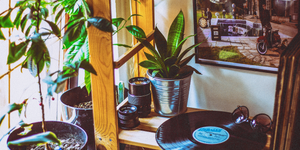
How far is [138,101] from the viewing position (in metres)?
1.21

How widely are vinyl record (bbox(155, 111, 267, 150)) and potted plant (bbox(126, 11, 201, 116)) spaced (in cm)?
9

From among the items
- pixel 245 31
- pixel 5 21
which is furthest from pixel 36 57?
pixel 245 31

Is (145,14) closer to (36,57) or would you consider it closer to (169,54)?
(169,54)

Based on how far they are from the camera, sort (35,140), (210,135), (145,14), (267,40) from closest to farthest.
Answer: (35,140) < (210,135) < (267,40) < (145,14)

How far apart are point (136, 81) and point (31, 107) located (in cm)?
50

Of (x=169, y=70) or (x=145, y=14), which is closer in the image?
(x=169, y=70)

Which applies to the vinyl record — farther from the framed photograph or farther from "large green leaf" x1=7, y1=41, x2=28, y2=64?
"large green leaf" x1=7, y1=41, x2=28, y2=64

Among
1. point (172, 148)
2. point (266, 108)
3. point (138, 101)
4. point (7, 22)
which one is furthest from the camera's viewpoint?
point (266, 108)

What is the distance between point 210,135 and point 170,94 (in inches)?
10.4

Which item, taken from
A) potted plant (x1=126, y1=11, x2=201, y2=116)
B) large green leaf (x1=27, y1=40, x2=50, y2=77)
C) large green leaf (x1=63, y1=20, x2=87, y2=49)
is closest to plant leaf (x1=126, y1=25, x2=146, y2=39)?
potted plant (x1=126, y1=11, x2=201, y2=116)

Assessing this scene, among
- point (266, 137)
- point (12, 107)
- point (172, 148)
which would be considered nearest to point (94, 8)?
point (12, 107)

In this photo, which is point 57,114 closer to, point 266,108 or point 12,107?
point 12,107

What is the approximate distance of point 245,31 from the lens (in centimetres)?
122

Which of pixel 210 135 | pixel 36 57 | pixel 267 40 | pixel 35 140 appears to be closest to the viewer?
pixel 35 140
